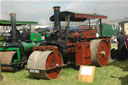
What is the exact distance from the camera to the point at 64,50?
562 cm

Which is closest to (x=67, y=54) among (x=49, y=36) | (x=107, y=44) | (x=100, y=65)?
(x=49, y=36)

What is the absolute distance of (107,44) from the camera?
22.5ft

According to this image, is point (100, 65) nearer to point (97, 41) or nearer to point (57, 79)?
point (97, 41)

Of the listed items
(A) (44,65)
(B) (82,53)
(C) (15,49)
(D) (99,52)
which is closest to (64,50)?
(B) (82,53)

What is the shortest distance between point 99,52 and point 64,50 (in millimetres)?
1393

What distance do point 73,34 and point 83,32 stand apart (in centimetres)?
47

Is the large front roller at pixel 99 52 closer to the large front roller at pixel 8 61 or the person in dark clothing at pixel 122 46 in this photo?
the person in dark clothing at pixel 122 46

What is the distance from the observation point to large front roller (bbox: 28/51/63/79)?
4.56 m

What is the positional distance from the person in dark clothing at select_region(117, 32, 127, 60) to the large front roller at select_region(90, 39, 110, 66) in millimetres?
883

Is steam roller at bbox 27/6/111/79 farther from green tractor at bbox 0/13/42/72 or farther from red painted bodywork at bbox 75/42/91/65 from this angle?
green tractor at bbox 0/13/42/72

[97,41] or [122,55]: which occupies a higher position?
[97,41]

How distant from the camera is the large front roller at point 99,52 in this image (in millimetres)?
6137

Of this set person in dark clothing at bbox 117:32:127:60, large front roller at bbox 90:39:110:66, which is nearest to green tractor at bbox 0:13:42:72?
large front roller at bbox 90:39:110:66

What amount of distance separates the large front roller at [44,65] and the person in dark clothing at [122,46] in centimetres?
344
